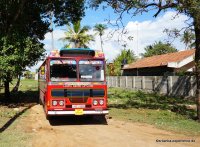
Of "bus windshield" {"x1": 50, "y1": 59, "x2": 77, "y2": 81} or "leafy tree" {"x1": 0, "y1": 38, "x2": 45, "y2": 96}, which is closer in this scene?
"bus windshield" {"x1": 50, "y1": 59, "x2": 77, "y2": 81}

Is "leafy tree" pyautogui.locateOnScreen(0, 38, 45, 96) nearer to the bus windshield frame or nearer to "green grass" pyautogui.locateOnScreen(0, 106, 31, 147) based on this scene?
"green grass" pyautogui.locateOnScreen(0, 106, 31, 147)

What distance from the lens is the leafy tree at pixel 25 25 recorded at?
78.0 ft

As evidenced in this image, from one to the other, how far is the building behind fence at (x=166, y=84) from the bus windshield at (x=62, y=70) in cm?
1712

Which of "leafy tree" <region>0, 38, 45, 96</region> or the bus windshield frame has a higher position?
"leafy tree" <region>0, 38, 45, 96</region>

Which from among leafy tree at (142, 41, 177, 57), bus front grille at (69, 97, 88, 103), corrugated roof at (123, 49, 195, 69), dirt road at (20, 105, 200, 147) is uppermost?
leafy tree at (142, 41, 177, 57)

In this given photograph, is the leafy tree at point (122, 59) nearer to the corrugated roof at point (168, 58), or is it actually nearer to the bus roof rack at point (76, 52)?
the corrugated roof at point (168, 58)

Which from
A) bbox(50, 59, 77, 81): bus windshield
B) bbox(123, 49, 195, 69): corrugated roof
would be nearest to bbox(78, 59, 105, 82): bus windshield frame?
bbox(50, 59, 77, 81): bus windshield

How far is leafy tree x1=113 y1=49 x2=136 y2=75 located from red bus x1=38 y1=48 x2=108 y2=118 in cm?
4930

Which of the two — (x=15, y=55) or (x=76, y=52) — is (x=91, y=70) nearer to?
(x=76, y=52)

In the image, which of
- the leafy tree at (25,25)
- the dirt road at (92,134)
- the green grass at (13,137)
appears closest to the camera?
the green grass at (13,137)

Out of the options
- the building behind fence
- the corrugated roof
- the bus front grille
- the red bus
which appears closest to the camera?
the red bus

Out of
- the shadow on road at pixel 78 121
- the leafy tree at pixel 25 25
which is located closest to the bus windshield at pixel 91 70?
the shadow on road at pixel 78 121

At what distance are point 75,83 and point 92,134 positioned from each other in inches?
109

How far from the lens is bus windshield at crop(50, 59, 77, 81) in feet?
50.0
